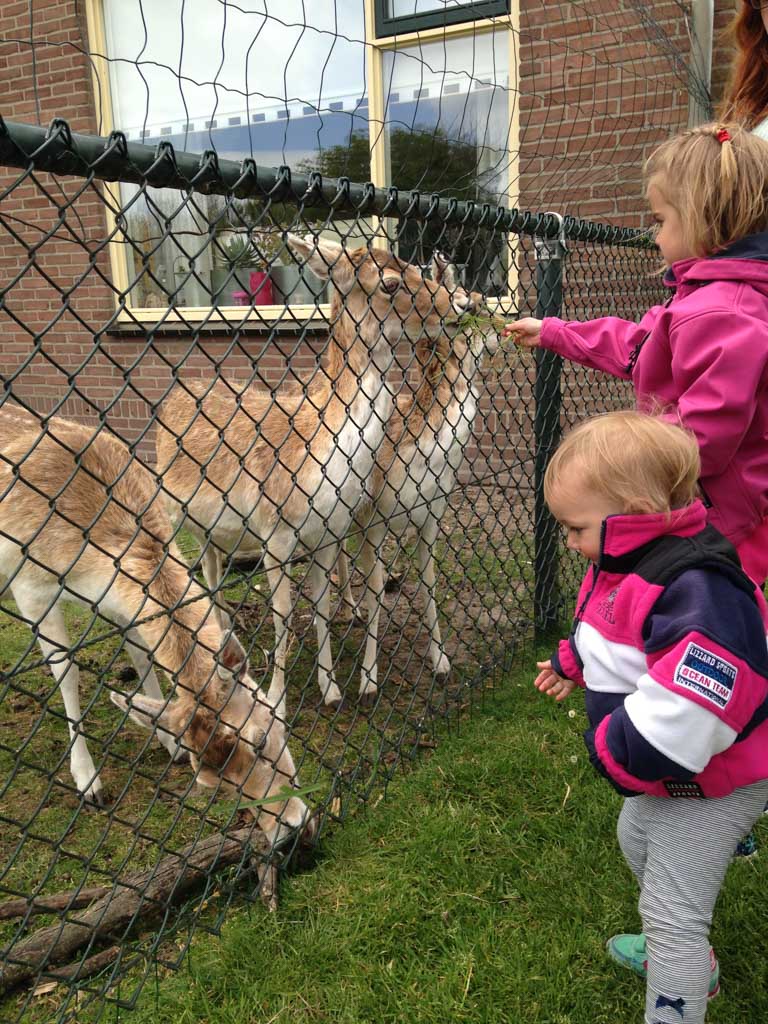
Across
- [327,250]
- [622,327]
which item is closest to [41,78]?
[327,250]

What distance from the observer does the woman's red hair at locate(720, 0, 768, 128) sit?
2.81 m

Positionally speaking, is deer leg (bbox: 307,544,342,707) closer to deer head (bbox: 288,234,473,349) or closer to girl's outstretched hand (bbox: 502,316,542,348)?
deer head (bbox: 288,234,473,349)

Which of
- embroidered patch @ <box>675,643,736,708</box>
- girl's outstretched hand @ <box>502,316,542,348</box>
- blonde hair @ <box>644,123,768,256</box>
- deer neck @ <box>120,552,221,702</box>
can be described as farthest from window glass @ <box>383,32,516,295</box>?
embroidered patch @ <box>675,643,736,708</box>

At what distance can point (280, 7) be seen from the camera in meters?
7.46

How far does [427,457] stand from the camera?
4.01m

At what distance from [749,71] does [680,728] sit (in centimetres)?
239

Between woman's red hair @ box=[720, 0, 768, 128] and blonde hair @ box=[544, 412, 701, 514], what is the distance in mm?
1632

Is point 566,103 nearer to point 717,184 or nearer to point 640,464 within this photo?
point 717,184

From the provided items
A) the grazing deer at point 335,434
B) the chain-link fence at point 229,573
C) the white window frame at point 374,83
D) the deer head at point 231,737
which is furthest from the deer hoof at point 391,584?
the deer head at point 231,737

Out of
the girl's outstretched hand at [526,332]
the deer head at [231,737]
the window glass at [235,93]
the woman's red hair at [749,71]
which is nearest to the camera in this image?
the deer head at [231,737]

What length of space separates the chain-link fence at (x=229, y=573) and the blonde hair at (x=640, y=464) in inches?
39.5

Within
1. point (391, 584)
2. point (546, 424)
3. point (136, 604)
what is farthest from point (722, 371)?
point (391, 584)

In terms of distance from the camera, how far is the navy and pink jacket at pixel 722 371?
204cm

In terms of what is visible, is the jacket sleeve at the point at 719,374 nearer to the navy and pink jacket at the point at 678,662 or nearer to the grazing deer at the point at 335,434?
the navy and pink jacket at the point at 678,662
